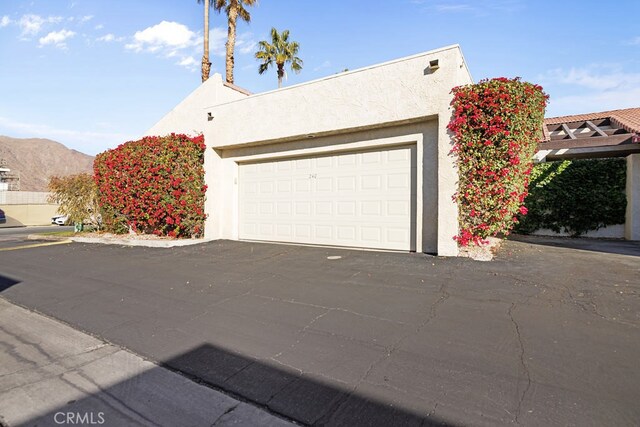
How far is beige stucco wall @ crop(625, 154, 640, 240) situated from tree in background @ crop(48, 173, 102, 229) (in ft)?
58.6

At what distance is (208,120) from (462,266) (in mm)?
8226

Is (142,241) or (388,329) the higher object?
(142,241)

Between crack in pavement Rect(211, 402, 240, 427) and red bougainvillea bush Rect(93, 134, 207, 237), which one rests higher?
red bougainvillea bush Rect(93, 134, 207, 237)

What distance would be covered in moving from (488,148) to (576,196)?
6.49m

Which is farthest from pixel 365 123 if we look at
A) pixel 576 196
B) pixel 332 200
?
pixel 576 196

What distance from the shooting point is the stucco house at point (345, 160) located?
6.78 meters

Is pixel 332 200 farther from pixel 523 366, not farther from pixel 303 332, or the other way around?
pixel 523 366

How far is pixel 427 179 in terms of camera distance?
6.97 meters

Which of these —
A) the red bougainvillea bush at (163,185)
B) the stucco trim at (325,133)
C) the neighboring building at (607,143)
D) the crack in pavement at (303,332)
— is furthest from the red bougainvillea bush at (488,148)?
the red bougainvillea bush at (163,185)

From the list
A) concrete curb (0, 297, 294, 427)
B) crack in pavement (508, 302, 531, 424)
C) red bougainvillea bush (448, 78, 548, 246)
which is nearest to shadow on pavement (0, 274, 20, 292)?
concrete curb (0, 297, 294, 427)

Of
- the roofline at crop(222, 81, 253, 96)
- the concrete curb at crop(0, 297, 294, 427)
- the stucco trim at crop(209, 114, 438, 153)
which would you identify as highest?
the roofline at crop(222, 81, 253, 96)

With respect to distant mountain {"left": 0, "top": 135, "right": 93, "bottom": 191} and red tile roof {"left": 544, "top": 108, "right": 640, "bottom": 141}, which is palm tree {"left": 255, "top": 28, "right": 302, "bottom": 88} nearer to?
red tile roof {"left": 544, "top": 108, "right": 640, "bottom": 141}

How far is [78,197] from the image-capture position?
13.1 metres

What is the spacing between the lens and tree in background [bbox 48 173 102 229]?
1296cm
